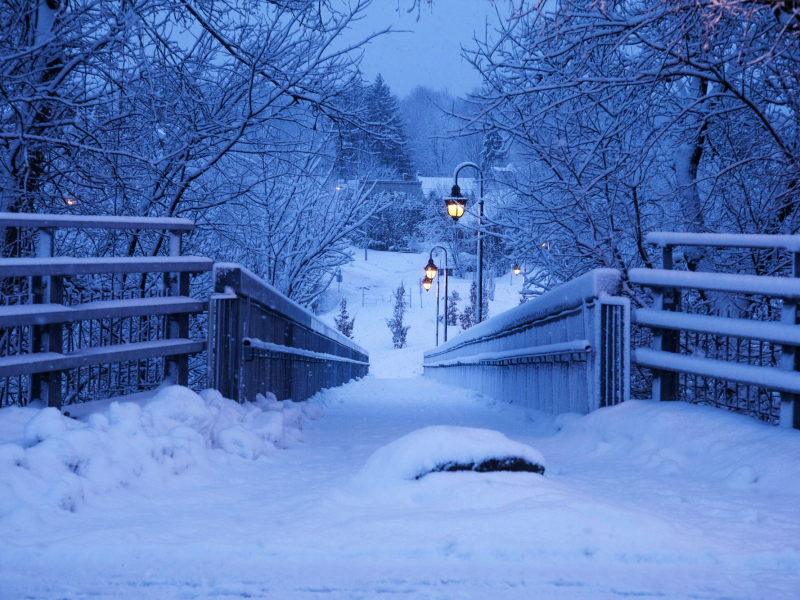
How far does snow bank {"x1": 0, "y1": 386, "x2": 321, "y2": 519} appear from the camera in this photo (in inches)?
134

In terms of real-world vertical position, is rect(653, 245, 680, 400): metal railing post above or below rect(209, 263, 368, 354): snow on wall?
below

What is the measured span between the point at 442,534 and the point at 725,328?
9.13 ft

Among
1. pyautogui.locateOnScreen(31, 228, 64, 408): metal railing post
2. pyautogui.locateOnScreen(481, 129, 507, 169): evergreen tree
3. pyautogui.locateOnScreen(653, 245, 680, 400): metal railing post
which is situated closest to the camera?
pyautogui.locateOnScreen(31, 228, 64, 408): metal railing post

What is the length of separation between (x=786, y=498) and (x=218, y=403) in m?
3.62

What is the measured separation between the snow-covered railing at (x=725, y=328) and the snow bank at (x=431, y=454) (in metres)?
1.56

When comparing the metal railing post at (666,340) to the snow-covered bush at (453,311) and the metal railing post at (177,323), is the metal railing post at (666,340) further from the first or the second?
the snow-covered bush at (453,311)

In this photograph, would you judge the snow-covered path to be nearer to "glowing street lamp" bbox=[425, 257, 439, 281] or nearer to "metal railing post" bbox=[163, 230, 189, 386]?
"metal railing post" bbox=[163, 230, 189, 386]

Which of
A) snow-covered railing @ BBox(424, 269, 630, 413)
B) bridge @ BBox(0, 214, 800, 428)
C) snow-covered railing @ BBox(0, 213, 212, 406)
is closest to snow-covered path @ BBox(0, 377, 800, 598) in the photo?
bridge @ BBox(0, 214, 800, 428)

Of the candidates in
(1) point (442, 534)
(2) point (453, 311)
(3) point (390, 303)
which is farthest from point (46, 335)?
(3) point (390, 303)

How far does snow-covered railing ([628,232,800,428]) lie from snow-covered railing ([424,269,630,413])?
19 centimetres

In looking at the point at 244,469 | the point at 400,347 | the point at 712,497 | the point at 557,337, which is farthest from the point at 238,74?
the point at 400,347

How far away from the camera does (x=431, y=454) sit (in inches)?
157

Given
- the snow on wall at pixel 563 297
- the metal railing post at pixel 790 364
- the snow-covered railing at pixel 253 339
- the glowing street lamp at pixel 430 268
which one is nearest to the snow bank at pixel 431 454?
the metal railing post at pixel 790 364

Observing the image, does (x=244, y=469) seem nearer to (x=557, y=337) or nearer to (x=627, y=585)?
(x=627, y=585)
